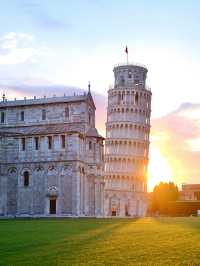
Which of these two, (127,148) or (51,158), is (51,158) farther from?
(127,148)

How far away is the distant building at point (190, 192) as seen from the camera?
133m

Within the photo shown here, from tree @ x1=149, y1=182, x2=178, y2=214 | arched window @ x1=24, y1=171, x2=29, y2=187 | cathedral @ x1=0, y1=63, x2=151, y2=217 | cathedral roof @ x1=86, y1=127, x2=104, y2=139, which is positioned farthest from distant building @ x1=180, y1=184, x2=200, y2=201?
arched window @ x1=24, y1=171, x2=29, y2=187

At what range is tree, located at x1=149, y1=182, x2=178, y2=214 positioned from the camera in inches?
4125

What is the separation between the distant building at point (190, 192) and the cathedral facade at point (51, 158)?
2591 inches

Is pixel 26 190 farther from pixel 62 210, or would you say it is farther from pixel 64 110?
pixel 64 110

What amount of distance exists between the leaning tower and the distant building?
2908 cm

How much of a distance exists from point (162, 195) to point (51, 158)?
46.4m

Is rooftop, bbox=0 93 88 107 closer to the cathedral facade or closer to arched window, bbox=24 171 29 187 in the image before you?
the cathedral facade

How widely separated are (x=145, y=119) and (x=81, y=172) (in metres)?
44.2

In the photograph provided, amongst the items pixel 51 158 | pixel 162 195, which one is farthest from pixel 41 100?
pixel 162 195

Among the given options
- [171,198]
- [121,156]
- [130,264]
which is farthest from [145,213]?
[130,264]

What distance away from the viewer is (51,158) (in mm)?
65812

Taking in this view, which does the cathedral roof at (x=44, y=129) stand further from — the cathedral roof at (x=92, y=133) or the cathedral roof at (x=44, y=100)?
the cathedral roof at (x=44, y=100)

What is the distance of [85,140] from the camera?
69.1m
